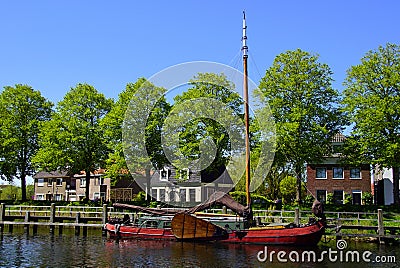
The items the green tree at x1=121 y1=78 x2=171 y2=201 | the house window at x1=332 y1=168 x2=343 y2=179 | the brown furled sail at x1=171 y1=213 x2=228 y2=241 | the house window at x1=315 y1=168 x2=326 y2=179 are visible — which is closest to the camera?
the brown furled sail at x1=171 y1=213 x2=228 y2=241

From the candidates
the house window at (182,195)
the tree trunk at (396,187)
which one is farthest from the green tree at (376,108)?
the house window at (182,195)

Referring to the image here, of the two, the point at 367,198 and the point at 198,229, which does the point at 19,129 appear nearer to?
the point at 198,229

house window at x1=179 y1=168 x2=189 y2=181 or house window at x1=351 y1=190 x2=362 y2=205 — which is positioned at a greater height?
house window at x1=179 y1=168 x2=189 y2=181

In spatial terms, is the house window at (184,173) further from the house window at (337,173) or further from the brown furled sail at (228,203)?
the house window at (337,173)

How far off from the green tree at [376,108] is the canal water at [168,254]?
37.5 feet

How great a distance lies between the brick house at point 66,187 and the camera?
229 feet

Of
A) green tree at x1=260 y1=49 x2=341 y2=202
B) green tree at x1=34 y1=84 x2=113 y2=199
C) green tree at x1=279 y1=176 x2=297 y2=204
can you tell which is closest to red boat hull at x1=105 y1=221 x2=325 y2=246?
green tree at x1=260 y1=49 x2=341 y2=202

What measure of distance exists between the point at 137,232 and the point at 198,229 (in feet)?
15.6

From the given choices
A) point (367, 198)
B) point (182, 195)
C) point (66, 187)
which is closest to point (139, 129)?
point (182, 195)

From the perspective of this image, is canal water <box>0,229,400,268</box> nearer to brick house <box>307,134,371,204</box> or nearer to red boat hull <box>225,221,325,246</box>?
red boat hull <box>225,221,325,246</box>

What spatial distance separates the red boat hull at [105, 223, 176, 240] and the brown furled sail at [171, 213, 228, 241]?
1266 mm

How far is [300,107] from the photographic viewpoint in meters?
41.9

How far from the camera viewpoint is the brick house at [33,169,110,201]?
69.9 meters

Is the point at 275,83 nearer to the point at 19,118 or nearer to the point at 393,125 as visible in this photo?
the point at 393,125
